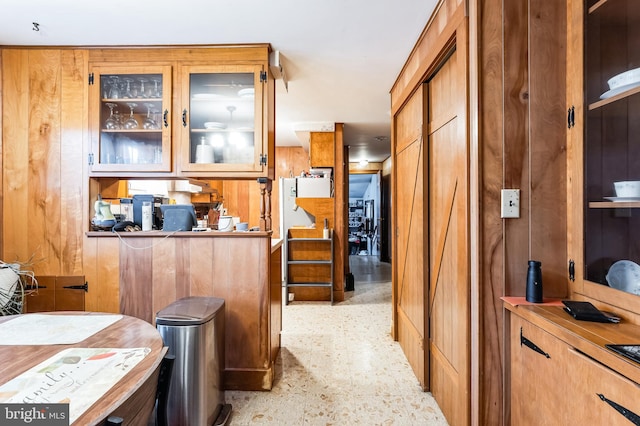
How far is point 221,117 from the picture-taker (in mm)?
2375

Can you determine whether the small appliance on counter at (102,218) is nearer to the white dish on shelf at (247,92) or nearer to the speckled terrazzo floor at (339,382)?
the white dish on shelf at (247,92)

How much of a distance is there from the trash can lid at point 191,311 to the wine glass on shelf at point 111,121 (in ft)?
4.76

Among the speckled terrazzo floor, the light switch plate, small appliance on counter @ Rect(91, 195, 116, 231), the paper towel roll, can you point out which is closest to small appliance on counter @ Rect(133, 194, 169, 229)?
small appliance on counter @ Rect(91, 195, 116, 231)

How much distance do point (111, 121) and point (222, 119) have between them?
0.86 metres

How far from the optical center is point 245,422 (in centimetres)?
189

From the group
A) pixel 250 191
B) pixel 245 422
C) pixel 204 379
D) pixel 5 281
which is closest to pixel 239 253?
pixel 204 379

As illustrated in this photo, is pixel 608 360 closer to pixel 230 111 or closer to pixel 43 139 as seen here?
pixel 230 111

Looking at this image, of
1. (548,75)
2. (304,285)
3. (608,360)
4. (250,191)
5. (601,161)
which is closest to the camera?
Answer: (608,360)

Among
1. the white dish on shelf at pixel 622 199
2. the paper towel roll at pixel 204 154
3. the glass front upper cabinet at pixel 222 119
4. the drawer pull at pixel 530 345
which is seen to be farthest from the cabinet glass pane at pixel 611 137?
the paper towel roll at pixel 204 154

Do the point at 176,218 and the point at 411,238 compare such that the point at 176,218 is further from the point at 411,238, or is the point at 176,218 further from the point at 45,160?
the point at 411,238

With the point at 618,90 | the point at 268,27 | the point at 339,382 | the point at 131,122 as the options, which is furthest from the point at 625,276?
the point at 131,122

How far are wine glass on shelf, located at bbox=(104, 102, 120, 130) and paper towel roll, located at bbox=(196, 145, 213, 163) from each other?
673mm

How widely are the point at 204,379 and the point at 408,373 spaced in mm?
1591

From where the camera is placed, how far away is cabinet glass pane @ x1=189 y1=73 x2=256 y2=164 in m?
2.31
